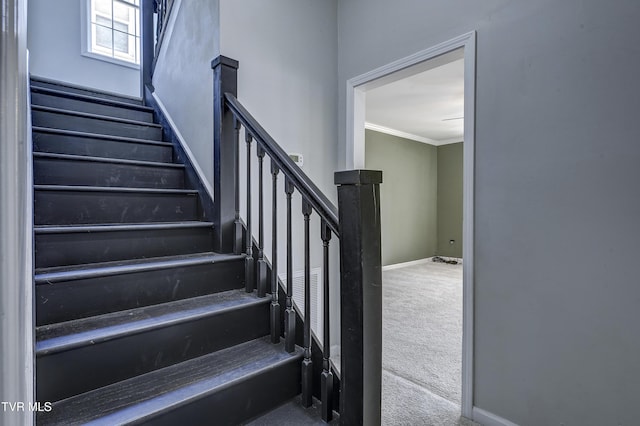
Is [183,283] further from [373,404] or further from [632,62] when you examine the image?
[632,62]

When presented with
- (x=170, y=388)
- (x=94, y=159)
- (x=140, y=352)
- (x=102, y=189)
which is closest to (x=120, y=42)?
(x=94, y=159)

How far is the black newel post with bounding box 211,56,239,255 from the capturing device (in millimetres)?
1843

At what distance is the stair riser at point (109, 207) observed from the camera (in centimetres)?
159

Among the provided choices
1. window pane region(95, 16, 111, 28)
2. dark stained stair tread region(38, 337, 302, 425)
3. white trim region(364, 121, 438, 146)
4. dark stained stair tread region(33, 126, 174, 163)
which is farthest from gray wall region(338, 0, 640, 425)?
window pane region(95, 16, 111, 28)

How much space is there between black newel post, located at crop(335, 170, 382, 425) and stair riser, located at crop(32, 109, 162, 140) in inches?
81.3

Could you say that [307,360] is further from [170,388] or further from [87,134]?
[87,134]

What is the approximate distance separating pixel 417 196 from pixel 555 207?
5.13 m

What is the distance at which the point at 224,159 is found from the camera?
1868 mm

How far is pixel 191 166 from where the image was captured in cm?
218

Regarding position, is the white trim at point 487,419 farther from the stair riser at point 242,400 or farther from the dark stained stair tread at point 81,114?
the dark stained stair tread at point 81,114

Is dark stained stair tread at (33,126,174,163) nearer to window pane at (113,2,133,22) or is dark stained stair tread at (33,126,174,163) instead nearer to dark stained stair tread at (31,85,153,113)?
dark stained stair tread at (31,85,153,113)

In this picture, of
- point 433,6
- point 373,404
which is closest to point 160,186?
point 373,404

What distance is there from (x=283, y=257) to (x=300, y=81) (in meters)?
1.29

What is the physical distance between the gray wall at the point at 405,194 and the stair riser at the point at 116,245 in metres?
4.09
